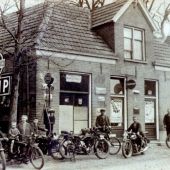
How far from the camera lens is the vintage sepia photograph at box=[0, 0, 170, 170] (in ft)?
47.1

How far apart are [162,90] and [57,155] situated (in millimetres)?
9592

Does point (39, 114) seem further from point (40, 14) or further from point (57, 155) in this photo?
point (40, 14)

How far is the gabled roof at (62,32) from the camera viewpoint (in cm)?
1830

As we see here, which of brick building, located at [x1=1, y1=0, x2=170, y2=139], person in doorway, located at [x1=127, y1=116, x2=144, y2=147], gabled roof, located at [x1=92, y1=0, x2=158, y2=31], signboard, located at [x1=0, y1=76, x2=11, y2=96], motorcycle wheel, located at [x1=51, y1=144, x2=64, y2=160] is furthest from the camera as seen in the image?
gabled roof, located at [x1=92, y1=0, x2=158, y2=31]

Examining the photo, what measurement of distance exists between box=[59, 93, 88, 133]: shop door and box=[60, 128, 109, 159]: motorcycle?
3.57 m

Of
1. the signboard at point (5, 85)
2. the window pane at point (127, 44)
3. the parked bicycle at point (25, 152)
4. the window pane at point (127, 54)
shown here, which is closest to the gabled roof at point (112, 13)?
the window pane at point (127, 44)

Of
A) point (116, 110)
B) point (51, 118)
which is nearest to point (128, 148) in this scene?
point (51, 118)

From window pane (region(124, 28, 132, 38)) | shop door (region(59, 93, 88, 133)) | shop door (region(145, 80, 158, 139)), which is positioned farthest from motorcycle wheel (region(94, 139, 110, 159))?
window pane (region(124, 28, 132, 38))

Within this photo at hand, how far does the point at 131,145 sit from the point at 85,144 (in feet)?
5.89

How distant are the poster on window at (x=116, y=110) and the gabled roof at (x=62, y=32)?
7.21 ft

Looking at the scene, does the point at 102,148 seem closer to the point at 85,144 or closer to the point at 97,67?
the point at 85,144

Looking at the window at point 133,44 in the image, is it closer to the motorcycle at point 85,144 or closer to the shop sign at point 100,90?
the shop sign at point 100,90

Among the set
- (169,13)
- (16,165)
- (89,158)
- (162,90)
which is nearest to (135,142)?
(89,158)

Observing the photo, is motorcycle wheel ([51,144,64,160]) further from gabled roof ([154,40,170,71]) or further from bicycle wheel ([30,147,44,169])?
gabled roof ([154,40,170,71])
